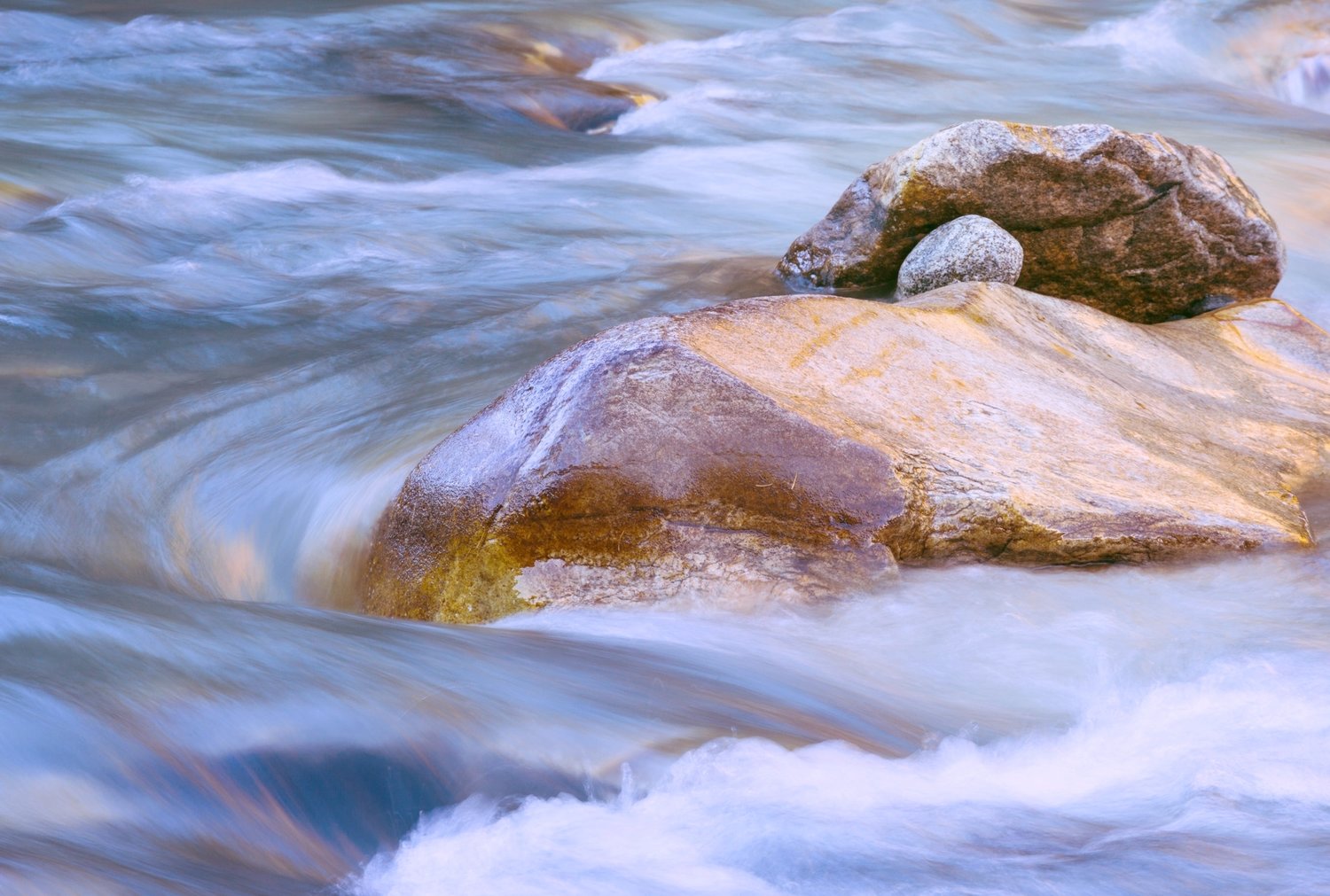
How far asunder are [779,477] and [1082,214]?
10.1ft

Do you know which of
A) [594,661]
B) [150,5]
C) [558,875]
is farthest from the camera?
[150,5]

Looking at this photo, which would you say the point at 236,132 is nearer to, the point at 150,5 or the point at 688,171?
the point at 688,171

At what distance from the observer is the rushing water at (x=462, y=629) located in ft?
8.02

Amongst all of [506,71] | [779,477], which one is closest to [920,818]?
[779,477]

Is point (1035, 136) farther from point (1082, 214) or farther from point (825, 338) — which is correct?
point (825, 338)

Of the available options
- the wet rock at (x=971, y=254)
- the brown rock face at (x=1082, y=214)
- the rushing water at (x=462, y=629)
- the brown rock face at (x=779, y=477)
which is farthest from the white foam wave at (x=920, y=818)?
the brown rock face at (x=1082, y=214)

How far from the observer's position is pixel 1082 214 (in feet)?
19.8

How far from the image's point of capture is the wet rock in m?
5.87

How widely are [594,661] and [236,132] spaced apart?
789cm

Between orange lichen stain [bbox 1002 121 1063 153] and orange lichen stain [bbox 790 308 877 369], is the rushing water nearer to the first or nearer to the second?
orange lichen stain [bbox 790 308 877 369]

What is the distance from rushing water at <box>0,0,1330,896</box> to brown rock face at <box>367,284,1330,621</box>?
5.4 inches

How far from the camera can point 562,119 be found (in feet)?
34.7

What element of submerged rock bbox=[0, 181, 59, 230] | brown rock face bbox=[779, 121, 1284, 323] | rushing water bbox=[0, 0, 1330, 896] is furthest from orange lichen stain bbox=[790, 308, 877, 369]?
submerged rock bbox=[0, 181, 59, 230]

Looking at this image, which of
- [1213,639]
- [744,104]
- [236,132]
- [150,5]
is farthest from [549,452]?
[150,5]
